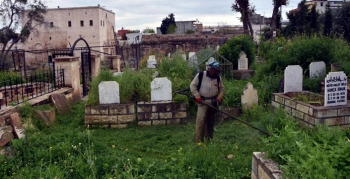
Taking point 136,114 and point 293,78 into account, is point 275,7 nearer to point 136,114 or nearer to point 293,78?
point 293,78

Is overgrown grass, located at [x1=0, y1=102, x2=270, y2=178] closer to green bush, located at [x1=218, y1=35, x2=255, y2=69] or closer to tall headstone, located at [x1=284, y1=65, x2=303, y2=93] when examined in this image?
tall headstone, located at [x1=284, y1=65, x2=303, y2=93]

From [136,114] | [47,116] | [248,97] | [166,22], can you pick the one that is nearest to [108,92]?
[136,114]

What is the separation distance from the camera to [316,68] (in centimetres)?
919

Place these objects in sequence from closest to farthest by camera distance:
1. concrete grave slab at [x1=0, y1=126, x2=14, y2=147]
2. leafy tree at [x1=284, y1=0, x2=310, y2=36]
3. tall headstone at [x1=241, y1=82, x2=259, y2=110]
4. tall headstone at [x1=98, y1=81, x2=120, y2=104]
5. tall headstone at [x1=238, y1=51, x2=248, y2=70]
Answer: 1. concrete grave slab at [x1=0, y1=126, x2=14, y2=147]
2. tall headstone at [x1=98, y1=81, x2=120, y2=104]
3. tall headstone at [x1=241, y1=82, x2=259, y2=110]
4. tall headstone at [x1=238, y1=51, x2=248, y2=70]
5. leafy tree at [x1=284, y1=0, x2=310, y2=36]

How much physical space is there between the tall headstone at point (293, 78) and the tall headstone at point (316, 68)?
1872 mm

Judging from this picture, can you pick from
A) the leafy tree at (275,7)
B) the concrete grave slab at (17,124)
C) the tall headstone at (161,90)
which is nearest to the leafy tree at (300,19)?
the leafy tree at (275,7)

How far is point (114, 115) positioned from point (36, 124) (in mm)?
1610

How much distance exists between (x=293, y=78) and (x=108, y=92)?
4253mm

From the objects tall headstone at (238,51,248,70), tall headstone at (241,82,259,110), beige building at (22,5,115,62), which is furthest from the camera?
beige building at (22,5,115,62)

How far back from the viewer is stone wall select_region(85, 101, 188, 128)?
285 inches

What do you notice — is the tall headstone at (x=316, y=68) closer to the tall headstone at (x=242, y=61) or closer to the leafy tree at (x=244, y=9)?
the tall headstone at (x=242, y=61)

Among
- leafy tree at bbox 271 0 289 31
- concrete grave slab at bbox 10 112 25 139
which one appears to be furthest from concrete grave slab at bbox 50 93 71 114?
leafy tree at bbox 271 0 289 31

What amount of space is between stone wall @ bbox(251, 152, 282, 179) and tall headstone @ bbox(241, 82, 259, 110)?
4.10 meters

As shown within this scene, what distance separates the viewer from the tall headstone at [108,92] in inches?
283
